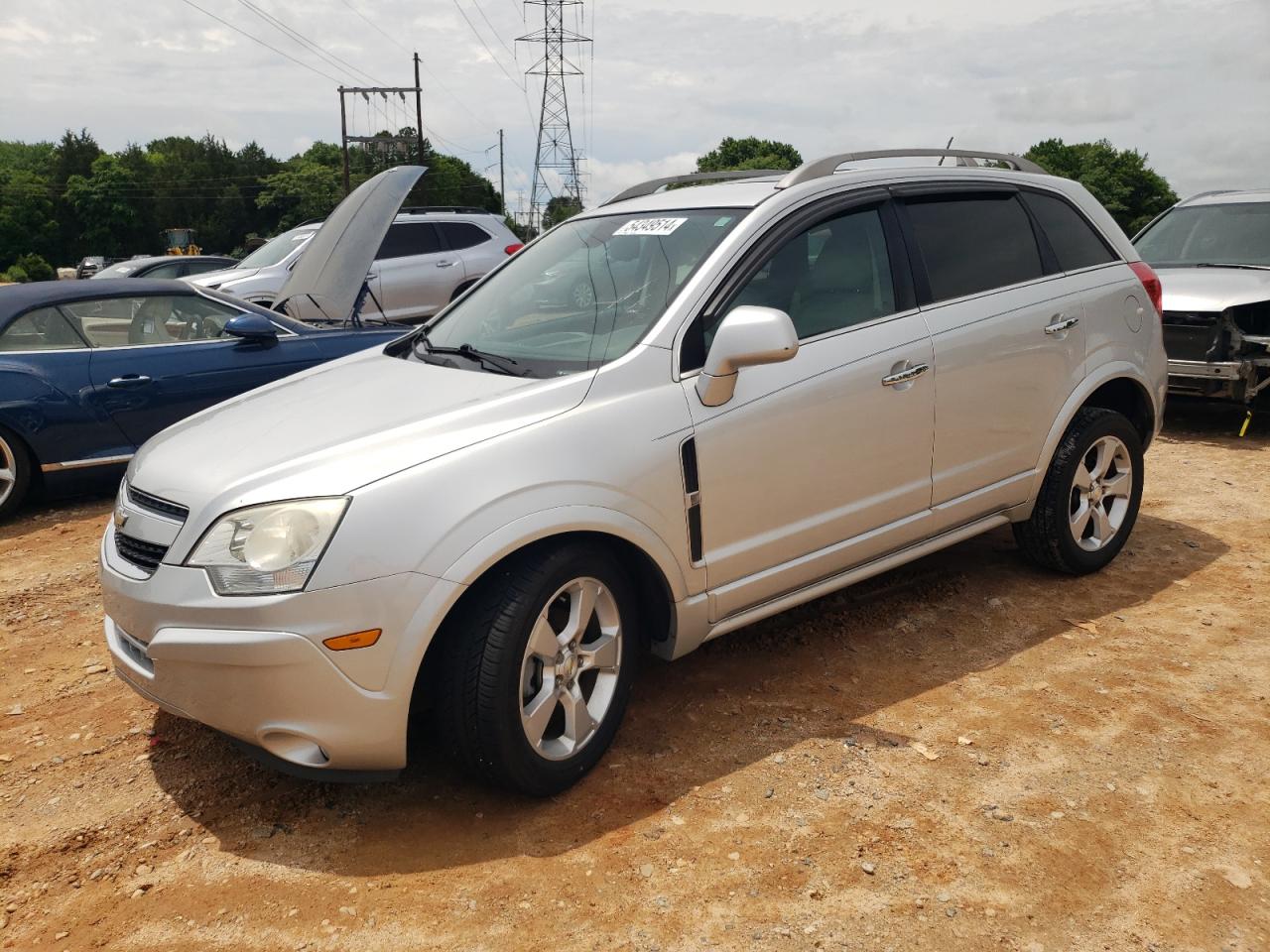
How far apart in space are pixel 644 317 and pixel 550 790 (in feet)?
5.13

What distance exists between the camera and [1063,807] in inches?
121

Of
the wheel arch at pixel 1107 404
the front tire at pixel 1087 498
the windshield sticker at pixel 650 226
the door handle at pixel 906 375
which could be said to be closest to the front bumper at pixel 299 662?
the windshield sticker at pixel 650 226

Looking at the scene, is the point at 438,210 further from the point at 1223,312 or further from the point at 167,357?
the point at 1223,312

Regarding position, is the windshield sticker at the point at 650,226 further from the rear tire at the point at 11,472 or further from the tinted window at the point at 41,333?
the rear tire at the point at 11,472

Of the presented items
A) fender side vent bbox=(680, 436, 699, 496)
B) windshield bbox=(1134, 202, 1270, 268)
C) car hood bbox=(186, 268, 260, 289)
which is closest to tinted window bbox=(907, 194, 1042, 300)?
fender side vent bbox=(680, 436, 699, 496)

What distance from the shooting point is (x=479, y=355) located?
371 centimetres

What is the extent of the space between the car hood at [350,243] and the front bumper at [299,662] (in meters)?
4.64

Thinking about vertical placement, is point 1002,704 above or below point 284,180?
below

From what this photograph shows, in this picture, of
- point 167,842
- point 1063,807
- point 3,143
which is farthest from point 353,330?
point 3,143

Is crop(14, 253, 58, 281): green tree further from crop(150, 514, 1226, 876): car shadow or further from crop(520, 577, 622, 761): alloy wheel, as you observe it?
crop(520, 577, 622, 761): alloy wheel

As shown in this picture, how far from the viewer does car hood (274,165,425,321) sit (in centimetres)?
709

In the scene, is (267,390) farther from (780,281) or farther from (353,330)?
(353,330)

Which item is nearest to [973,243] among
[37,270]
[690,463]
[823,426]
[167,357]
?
[823,426]

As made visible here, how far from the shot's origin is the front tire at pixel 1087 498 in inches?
181
